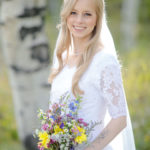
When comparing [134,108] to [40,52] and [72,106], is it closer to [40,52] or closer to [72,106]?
[40,52]

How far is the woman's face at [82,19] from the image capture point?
2.31m

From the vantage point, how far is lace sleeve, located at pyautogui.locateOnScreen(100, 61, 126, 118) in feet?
7.00

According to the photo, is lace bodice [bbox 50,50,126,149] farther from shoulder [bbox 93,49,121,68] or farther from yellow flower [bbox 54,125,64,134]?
yellow flower [bbox 54,125,64,134]

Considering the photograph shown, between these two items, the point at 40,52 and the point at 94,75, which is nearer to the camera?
the point at 94,75

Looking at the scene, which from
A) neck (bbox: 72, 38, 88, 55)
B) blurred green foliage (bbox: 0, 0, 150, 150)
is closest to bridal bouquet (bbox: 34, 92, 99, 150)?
neck (bbox: 72, 38, 88, 55)

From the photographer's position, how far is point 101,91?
7.25 feet

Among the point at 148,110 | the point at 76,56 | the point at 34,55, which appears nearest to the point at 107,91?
the point at 76,56

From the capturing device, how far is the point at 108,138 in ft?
7.14

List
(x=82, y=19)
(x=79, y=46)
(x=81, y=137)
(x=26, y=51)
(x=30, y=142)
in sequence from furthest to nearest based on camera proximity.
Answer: (x=30, y=142), (x=26, y=51), (x=79, y=46), (x=82, y=19), (x=81, y=137)

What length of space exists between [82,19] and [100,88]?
1.72 feet

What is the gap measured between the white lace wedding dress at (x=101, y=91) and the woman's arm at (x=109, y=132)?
40 millimetres

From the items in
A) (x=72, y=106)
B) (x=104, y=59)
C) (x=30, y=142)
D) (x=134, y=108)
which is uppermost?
(x=104, y=59)

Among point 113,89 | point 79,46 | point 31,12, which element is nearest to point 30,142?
point 31,12

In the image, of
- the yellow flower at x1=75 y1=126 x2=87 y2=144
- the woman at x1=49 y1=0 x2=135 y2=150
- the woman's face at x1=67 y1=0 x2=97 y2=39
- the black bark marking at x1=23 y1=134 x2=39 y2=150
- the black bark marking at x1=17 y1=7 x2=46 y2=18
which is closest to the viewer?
the yellow flower at x1=75 y1=126 x2=87 y2=144
